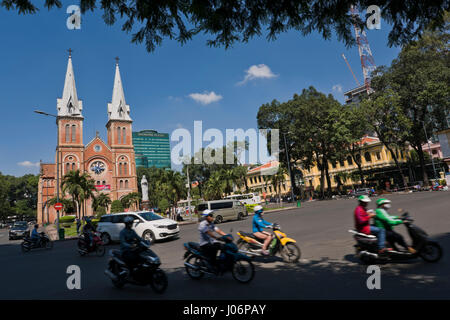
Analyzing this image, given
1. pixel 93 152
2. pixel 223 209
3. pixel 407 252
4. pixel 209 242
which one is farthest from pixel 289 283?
pixel 93 152

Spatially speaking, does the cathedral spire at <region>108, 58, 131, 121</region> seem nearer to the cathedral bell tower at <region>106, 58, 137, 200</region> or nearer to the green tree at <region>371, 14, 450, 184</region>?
the cathedral bell tower at <region>106, 58, 137, 200</region>

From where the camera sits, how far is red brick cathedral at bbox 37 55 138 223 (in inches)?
2239

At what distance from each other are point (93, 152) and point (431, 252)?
6312 centimetres

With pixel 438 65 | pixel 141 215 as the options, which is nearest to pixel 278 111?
pixel 438 65

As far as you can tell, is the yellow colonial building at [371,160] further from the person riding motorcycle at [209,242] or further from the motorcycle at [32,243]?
the person riding motorcycle at [209,242]

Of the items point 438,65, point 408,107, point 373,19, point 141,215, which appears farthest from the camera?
point 408,107

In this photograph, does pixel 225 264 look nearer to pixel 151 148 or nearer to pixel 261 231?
pixel 261 231

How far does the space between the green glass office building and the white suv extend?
530 ft

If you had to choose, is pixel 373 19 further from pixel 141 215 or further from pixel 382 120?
pixel 382 120

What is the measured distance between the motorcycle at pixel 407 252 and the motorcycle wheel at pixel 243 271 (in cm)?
252

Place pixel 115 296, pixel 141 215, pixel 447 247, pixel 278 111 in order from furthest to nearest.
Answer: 1. pixel 278 111
2. pixel 141 215
3. pixel 447 247
4. pixel 115 296

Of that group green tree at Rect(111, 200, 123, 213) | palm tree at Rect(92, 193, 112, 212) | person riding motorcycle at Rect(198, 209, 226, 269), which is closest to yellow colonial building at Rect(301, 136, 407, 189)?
green tree at Rect(111, 200, 123, 213)

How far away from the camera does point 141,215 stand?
14.3 meters
